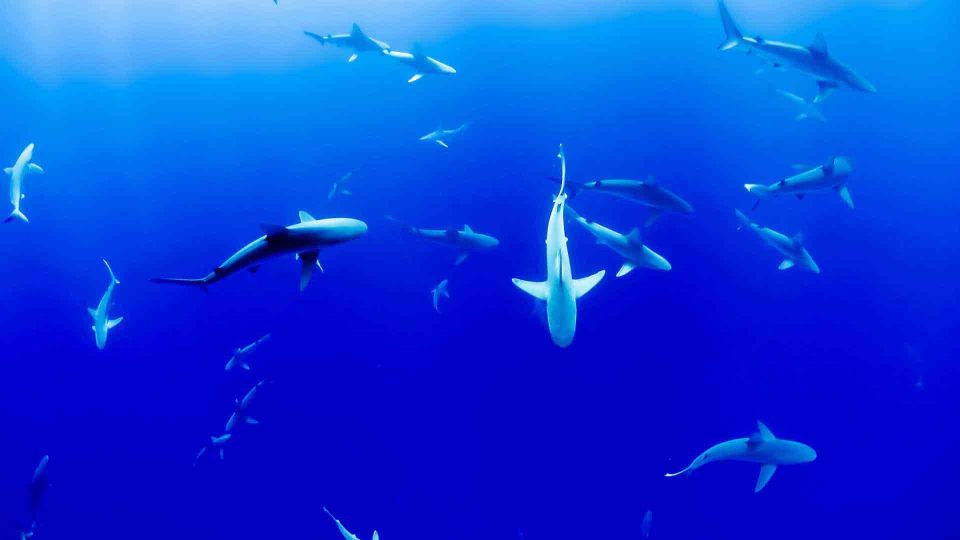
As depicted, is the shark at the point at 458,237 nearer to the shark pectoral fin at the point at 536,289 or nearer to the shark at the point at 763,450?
the shark at the point at 763,450

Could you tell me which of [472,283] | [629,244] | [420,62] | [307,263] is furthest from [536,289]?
[472,283]

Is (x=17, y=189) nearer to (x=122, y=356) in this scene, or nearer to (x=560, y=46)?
(x=122, y=356)

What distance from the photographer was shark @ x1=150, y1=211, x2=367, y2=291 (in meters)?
3.13

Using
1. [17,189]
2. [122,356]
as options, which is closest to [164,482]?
[122,356]

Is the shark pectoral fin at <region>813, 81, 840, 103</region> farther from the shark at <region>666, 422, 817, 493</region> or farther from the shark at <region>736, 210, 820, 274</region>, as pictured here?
the shark at <region>666, 422, 817, 493</region>

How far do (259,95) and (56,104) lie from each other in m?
5.00

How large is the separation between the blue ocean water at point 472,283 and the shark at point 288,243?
876cm

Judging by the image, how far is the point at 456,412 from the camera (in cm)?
1255

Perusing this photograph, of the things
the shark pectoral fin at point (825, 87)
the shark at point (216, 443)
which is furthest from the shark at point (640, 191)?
the shark at point (216, 443)

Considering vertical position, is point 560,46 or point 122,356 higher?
point 560,46

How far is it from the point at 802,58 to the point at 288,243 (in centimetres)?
603

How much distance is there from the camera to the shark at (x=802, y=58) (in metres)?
6.64

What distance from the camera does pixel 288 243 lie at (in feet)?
10.5

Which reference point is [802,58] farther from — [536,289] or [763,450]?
[536,289]
